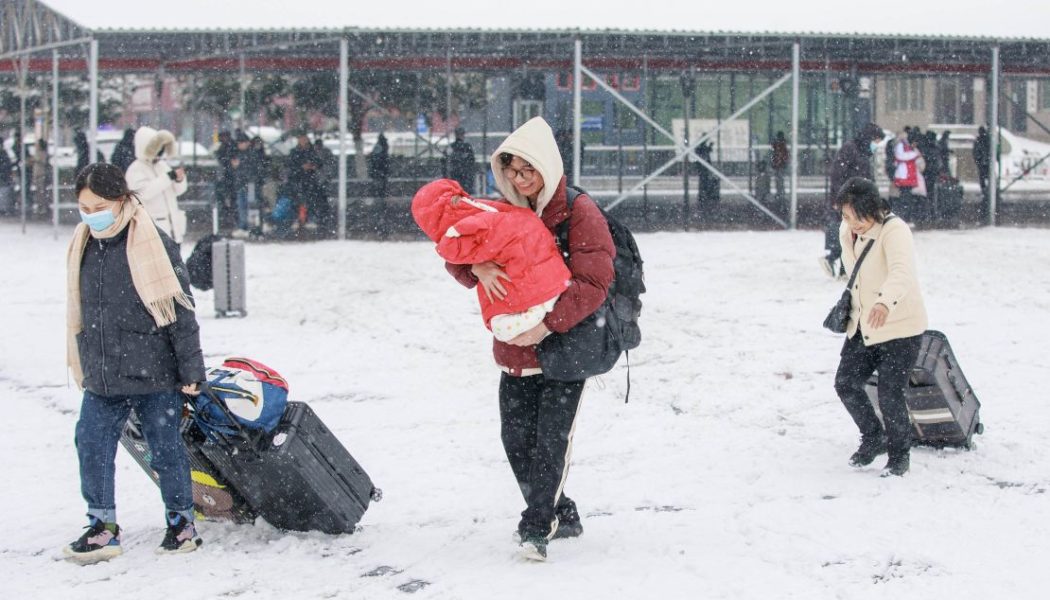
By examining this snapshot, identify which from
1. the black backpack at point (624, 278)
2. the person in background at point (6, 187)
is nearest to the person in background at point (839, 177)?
the black backpack at point (624, 278)

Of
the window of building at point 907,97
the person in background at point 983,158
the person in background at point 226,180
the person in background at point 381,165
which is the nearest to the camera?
the person in background at point 226,180

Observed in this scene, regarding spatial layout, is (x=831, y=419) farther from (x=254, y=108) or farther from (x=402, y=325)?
(x=254, y=108)

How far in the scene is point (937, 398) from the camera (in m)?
5.88

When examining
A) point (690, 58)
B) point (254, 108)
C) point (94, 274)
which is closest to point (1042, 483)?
point (94, 274)

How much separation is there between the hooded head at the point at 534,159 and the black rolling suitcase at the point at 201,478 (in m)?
1.60

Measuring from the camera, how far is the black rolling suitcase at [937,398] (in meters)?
5.86

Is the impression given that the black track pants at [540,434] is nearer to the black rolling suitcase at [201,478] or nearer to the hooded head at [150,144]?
the black rolling suitcase at [201,478]

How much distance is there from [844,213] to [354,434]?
292 cm

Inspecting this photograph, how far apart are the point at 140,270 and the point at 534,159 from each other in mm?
1566

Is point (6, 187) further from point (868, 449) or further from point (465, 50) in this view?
point (868, 449)

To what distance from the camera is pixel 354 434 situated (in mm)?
6945

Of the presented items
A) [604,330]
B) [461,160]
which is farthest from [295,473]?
[461,160]

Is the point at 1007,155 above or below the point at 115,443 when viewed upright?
above

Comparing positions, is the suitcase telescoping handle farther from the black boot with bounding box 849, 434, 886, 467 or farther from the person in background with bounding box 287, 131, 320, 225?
the person in background with bounding box 287, 131, 320, 225
